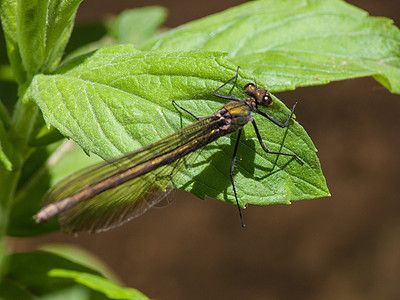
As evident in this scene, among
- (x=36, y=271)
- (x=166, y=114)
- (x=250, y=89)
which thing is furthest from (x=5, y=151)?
Result: (x=250, y=89)

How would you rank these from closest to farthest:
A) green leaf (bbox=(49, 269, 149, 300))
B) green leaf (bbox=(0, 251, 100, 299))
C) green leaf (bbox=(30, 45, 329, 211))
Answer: green leaf (bbox=(30, 45, 329, 211)), green leaf (bbox=(49, 269, 149, 300)), green leaf (bbox=(0, 251, 100, 299))

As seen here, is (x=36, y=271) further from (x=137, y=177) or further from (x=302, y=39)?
(x=302, y=39)

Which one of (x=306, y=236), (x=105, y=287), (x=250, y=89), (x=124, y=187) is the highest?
(x=250, y=89)

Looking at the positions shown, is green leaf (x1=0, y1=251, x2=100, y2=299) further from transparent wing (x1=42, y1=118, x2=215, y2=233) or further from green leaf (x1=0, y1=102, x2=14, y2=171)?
green leaf (x1=0, y1=102, x2=14, y2=171)

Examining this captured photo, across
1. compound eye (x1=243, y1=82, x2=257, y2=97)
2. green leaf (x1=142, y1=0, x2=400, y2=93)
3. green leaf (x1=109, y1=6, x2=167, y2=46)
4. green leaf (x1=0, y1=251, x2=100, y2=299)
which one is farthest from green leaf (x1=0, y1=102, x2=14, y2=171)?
green leaf (x1=109, y1=6, x2=167, y2=46)

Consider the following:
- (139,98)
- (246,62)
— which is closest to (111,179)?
(139,98)

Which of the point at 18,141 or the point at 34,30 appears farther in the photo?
the point at 18,141

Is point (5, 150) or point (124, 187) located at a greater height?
point (5, 150)
